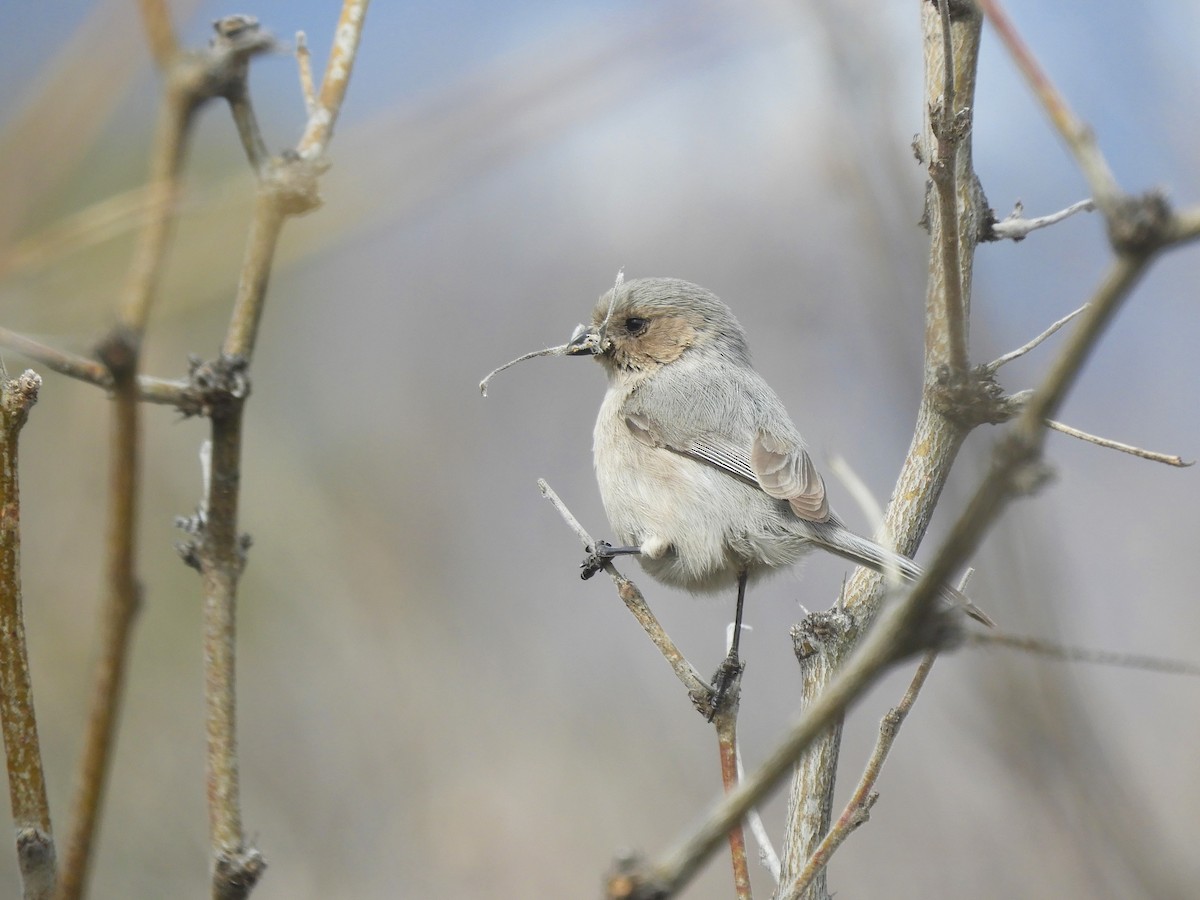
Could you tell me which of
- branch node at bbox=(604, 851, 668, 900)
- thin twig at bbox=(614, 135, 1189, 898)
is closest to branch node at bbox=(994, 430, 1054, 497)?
thin twig at bbox=(614, 135, 1189, 898)

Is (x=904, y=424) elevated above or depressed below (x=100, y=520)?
below

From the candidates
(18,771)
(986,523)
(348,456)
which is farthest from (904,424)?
(348,456)

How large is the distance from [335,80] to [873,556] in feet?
5.68

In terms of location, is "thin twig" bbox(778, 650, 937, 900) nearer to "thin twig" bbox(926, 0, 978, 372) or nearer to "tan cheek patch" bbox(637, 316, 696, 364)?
"thin twig" bbox(926, 0, 978, 372)

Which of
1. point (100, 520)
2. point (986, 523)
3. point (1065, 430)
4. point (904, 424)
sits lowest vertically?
point (986, 523)

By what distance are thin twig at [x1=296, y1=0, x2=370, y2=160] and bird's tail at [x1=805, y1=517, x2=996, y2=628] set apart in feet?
4.10

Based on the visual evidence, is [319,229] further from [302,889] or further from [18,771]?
[302,889]

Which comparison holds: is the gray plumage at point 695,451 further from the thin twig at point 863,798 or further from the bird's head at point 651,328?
the thin twig at point 863,798

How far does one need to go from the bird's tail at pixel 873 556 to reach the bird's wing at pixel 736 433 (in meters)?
0.06

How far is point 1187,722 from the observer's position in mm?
5887

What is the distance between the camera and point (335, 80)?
1.16m

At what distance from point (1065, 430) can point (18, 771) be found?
1793 millimetres

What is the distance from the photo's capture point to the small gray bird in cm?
339

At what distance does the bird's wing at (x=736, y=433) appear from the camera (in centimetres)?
338
